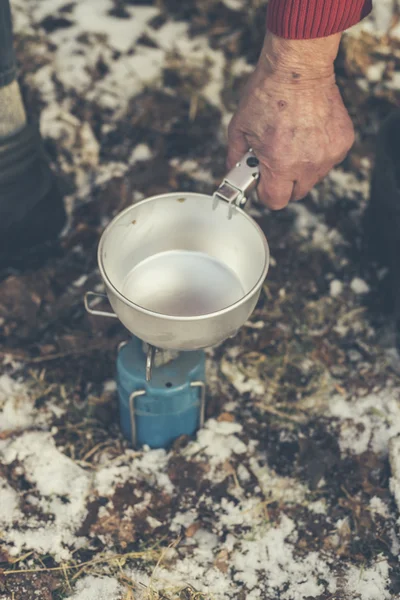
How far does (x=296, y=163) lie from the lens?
1.92 m

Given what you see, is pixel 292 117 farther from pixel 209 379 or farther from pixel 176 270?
pixel 209 379

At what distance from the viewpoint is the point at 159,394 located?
1981 mm

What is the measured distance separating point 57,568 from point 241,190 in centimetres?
120

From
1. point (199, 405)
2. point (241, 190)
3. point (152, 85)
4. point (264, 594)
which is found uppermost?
point (241, 190)

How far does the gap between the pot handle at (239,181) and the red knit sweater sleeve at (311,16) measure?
349 mm

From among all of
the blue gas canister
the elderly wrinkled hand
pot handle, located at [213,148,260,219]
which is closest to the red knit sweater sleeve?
the elderly wrinkled hand

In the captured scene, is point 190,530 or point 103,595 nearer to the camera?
point 103,595

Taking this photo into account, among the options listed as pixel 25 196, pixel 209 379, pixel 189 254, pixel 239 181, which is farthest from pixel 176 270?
pixel 25 196

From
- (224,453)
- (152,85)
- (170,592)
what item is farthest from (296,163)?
(152,85)

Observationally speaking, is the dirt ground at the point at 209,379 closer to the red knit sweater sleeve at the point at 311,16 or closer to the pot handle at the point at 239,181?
the pot handle at the point at 239,181

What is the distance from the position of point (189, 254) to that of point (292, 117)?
51cm

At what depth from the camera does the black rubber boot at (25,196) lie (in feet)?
7.99

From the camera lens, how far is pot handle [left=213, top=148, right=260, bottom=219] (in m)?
1.88

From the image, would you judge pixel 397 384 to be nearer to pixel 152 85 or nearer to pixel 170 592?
pixel 170 592
